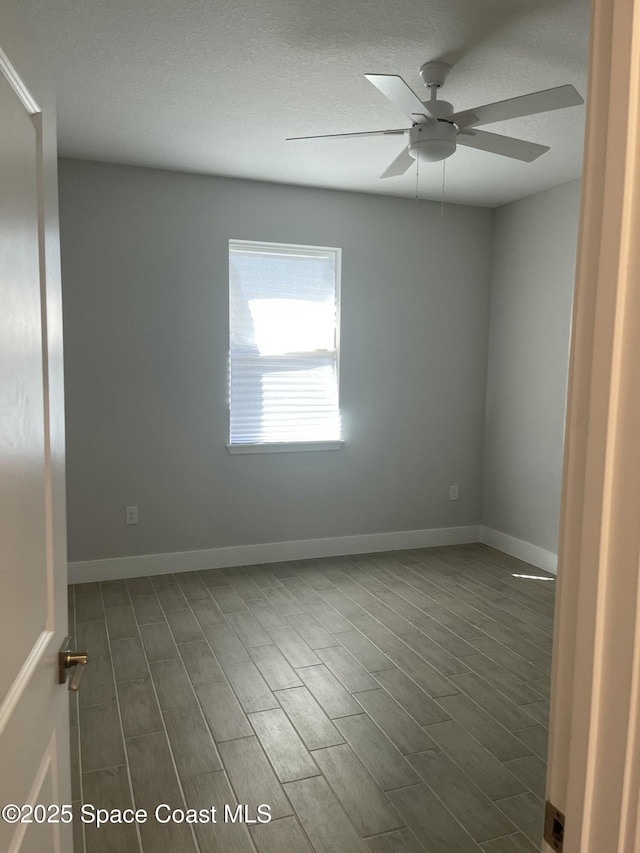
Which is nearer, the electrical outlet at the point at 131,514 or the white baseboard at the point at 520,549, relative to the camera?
the electrical outlet at the point at 131,514

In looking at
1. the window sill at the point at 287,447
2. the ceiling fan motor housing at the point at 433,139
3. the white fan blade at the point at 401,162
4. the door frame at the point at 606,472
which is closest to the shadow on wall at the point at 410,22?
the ceiling fan motor housing at the point at 433,139

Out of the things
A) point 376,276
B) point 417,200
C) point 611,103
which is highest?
point 417,200

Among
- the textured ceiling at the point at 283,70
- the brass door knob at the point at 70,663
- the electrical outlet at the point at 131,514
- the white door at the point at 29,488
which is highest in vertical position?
the textured ceiling at the point at 283,70

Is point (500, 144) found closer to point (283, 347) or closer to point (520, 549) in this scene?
point (283, 347)

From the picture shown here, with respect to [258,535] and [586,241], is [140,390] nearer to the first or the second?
[258,535]

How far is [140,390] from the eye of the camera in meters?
4.38

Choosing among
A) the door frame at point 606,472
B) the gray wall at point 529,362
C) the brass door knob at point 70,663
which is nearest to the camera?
the door frame at point 606,472

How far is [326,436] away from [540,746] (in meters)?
2.82

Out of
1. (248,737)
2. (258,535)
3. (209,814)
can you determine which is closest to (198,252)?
(258,535)

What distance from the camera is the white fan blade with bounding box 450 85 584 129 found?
7.23 ft

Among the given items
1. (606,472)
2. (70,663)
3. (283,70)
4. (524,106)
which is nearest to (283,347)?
(283,70)

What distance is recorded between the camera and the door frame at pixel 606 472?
61 cm

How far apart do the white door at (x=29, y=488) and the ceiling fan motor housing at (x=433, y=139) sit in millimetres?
1890

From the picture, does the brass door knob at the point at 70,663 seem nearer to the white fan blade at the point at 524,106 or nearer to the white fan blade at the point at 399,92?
the white fan blade at the point at 399,92
